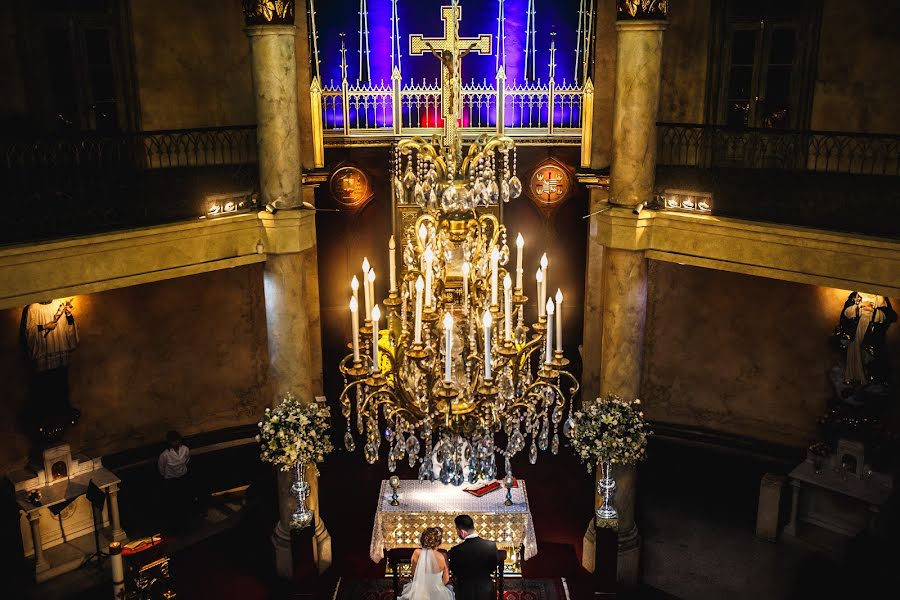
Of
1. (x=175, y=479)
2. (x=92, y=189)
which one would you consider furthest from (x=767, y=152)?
(x=175, y=479)

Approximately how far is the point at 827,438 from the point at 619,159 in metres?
4.68

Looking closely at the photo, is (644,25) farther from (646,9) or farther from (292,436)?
(292,436)

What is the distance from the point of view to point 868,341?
10.3 metres

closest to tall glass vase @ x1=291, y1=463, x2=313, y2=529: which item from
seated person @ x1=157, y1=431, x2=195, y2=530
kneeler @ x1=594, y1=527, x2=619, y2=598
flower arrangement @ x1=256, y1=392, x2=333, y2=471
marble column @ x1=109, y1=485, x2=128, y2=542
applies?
flower arrangement @ x1=256, y1=392, x2=333, y2=471

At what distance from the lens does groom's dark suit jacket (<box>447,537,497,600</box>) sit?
7406 millimetres

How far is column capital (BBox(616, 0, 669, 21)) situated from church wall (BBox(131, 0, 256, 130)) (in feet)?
16.6

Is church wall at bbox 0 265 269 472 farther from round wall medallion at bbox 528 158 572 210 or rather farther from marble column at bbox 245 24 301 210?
round wall medallion at bbox 528 158 572 210

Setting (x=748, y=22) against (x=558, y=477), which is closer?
(x=748, y=22)

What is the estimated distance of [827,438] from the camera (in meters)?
10.7

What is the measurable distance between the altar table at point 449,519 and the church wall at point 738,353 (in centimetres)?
360

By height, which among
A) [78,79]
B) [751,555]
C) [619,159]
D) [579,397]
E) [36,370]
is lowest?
[751,555]

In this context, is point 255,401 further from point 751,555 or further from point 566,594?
point 751,555

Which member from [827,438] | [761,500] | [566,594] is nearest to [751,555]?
[761,500]

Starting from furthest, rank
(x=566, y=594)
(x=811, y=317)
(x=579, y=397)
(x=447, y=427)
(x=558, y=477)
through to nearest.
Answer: (x=579, y=397) → (x=558, y=477) → (x=811, y=317) → (x=566, y=594) → (x=447, y=427)
